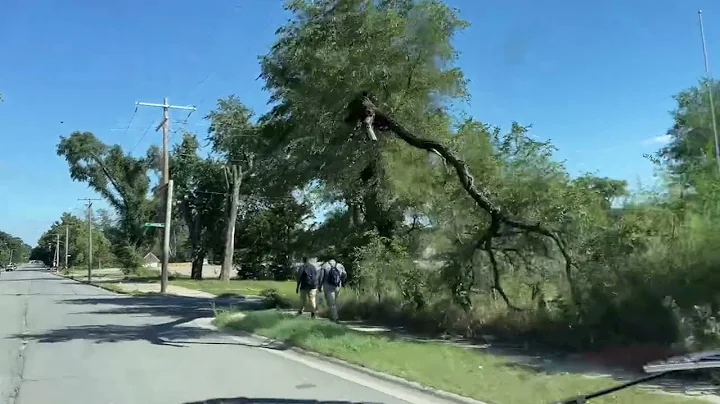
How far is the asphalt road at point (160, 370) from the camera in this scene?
31.2 feet

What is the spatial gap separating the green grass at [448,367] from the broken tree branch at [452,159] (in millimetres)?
3647

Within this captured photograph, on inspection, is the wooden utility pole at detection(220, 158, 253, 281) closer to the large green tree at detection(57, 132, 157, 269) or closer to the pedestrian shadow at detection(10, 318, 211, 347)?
the large green tree at detection(57, 132, 157, 269)

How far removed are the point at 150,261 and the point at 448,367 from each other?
78.9 meters

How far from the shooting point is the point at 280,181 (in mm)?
26641

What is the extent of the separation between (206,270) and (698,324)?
248ft

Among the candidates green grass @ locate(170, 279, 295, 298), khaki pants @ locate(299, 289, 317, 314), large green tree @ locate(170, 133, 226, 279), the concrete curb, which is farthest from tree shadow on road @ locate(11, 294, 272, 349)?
large green tree @ locate(170, 133, 226, 279)

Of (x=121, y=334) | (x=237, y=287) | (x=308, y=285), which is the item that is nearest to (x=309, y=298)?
(x=308, y=285)

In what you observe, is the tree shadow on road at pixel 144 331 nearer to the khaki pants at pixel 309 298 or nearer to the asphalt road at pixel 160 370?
the asphalt road at pixel 160 370

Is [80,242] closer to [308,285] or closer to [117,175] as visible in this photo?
[117,175]

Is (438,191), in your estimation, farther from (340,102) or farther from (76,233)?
(76,233)

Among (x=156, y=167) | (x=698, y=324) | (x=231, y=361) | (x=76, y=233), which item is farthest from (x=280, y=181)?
(x=76, y=233)

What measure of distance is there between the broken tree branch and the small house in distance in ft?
215

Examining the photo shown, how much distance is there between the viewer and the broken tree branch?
1625 centimetres

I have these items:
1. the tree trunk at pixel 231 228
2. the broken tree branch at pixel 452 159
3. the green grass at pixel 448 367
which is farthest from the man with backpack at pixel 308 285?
the tree trunk at pixel 231 228
